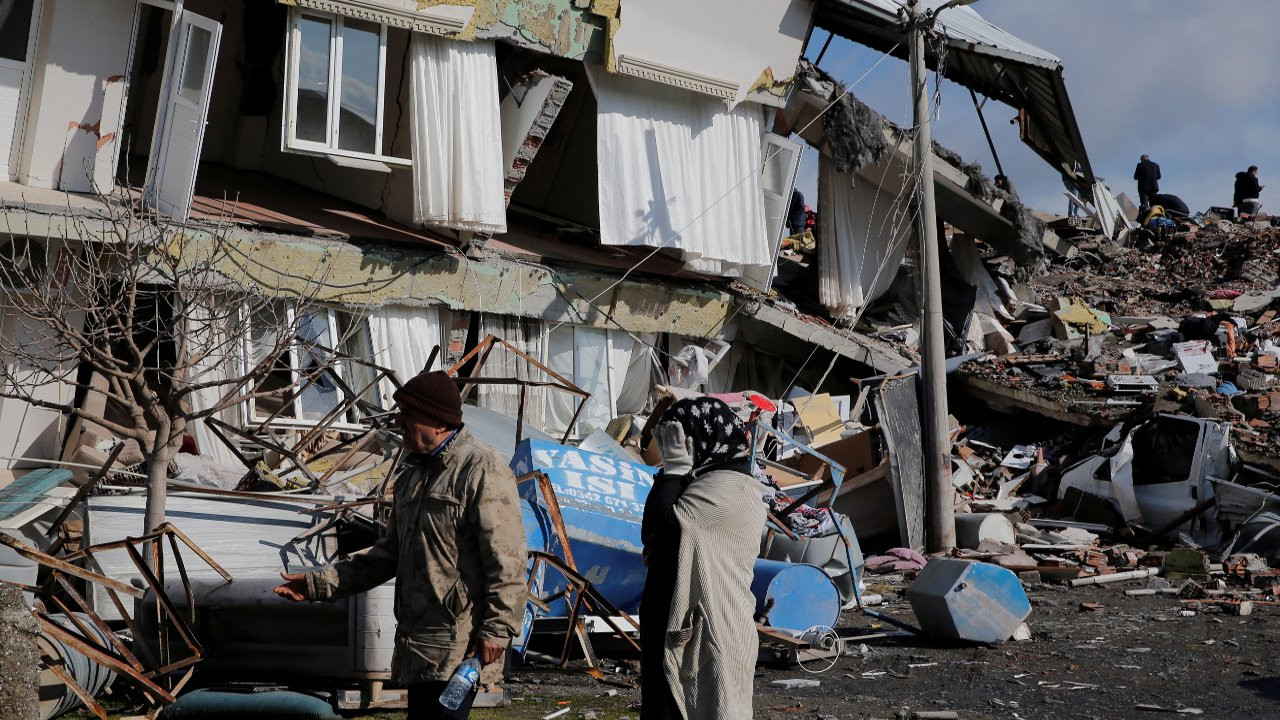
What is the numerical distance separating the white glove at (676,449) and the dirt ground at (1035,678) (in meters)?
2.53

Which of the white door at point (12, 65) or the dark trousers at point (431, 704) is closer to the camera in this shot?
the dark trousers at point (431, 704)

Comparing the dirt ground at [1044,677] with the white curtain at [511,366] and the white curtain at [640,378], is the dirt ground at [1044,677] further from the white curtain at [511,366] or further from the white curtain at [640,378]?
the white curtain at [640,378]

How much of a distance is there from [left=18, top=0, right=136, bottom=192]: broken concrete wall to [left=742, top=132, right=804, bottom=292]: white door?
8223 millimetres

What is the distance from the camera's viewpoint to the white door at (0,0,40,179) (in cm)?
1216

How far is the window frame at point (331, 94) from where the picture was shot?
13.3 metres

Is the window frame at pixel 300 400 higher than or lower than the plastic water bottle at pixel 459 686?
higher

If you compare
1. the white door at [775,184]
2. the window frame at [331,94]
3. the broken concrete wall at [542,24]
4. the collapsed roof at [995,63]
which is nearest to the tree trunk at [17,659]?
the window frame at [331,94]

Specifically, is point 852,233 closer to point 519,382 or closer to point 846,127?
point 846,127

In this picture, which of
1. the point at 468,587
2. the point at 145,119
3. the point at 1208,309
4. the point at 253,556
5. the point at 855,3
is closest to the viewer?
the point at 468,587

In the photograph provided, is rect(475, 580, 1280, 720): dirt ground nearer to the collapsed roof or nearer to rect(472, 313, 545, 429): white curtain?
rect(472, 313, 545, 429): white curtain

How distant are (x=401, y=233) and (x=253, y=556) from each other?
24.4ft

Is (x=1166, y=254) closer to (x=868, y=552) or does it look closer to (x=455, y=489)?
(x=868, y=552)

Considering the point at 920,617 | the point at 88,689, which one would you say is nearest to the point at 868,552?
the point at 920,617

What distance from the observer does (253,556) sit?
754cm
